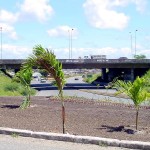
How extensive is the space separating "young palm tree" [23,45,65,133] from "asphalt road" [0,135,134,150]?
176 centimetres

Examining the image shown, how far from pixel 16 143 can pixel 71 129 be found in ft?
9.79

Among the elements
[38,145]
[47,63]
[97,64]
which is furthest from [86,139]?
[97,64]

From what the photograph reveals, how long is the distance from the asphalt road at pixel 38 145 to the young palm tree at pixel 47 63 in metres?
1.76

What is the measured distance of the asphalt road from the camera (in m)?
10.0

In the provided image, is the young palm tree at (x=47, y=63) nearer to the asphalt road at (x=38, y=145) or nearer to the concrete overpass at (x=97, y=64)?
the asphalt road at (x=38, y=145)

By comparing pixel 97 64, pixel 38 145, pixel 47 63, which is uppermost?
pixel 97 64

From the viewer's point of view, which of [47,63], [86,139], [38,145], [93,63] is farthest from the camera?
[93,63]

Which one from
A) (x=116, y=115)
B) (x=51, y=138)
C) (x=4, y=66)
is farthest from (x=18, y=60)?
(x=51, y=138)

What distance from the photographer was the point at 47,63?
1256 cm

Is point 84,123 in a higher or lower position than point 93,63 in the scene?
lower

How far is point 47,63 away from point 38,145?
3032mm

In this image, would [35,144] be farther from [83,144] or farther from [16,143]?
[83,144]

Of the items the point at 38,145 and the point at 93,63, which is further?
the point at 93,63

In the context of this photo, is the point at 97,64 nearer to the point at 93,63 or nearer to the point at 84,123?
the point at 93,63
